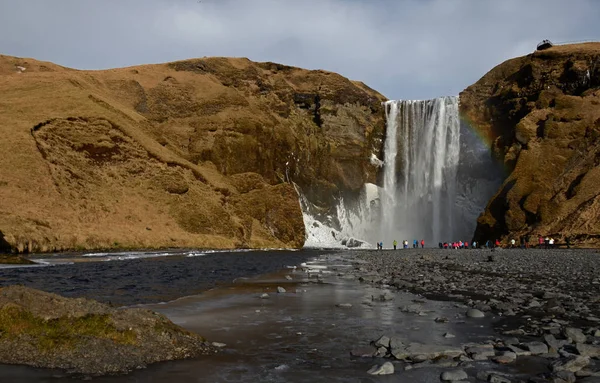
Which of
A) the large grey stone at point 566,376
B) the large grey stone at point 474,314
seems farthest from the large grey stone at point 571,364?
the large grey stone at point 474,314

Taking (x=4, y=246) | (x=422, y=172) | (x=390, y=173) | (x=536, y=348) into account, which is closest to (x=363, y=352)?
(x=536, y=348)

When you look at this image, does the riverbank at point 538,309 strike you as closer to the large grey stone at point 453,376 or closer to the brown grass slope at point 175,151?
the large grey stone at point 453,376

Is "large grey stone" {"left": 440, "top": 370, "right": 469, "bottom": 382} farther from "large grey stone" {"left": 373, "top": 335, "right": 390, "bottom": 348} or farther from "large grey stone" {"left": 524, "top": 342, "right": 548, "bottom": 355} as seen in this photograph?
"large grey stone" {"left": 524, "top": 342, "right": 548, "bottom": 355}

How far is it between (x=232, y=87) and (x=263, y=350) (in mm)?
82634

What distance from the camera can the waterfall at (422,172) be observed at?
78625mm

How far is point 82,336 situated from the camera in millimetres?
6730

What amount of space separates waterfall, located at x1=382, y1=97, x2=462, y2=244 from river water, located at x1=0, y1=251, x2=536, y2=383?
210 ft

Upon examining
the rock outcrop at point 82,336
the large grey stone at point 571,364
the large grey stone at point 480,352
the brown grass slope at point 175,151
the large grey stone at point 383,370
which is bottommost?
the large grey stone at point 480,352

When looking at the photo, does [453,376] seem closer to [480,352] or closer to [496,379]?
[496,379]

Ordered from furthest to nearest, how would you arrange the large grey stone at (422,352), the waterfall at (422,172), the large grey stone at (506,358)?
the waterfall at (422,172), the large grey stone at (422,352), the large grey stone at (506,358)

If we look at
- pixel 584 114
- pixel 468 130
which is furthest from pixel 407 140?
pixel 584 114

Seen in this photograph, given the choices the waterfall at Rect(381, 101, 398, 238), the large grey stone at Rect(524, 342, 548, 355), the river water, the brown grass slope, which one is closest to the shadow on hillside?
the brown grass slope

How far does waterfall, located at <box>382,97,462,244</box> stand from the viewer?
258ft

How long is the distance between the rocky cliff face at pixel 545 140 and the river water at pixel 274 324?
42.7 meters
